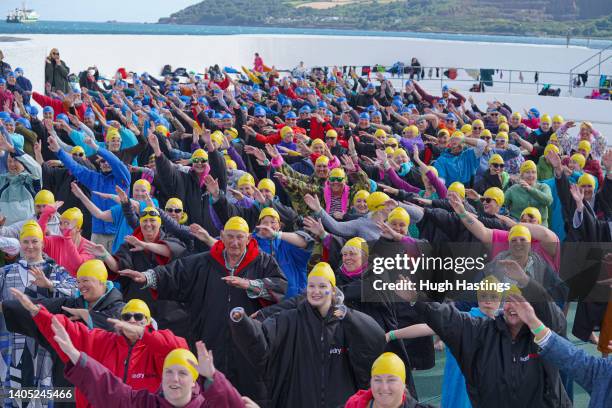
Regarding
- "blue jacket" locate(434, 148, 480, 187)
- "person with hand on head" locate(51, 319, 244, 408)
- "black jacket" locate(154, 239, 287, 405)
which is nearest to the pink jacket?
"black jacket" locate(154, 239, 287, 405)

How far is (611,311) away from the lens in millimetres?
8133

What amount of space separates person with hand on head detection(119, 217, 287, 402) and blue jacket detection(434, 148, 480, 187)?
554cm

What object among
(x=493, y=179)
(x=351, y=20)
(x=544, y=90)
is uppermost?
(x=493, y=179)

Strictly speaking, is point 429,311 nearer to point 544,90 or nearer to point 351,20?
point 544,90

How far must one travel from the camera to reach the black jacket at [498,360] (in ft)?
19.5

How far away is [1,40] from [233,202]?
13596 millimetres

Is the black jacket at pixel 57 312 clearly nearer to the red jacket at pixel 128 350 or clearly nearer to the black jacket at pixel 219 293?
the red jacket at pixel 128 350

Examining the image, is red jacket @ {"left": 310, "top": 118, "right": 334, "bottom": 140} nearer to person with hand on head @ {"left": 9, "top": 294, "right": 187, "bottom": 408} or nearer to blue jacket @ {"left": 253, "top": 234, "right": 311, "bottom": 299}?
blue jacket @ {"left": 253, "top": 234, "right": 311, "bottom": 299}

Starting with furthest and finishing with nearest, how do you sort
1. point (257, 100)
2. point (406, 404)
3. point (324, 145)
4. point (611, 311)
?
point (257, 100) < point (324, 145) < point (611, 311) < point (406, 404)

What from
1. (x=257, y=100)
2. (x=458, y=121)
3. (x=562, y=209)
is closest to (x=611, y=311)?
(x=562, y=209)

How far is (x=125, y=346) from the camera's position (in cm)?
592

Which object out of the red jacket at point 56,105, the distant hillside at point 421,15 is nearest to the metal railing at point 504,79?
the red jacket at point 56,105

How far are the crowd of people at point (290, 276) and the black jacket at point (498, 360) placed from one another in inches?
0.4

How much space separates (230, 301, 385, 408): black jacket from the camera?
6215 millimetres
